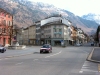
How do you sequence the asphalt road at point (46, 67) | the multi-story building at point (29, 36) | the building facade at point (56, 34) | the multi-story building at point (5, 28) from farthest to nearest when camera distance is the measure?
the multi-story building at point (29, 36), the building facade at point (56, 34), the multi-story building at point (5, 28), the asphalt road at point (46, 67)

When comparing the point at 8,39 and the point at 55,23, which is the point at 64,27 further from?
the point at 8,39

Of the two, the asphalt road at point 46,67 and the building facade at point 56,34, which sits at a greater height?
the building facade at point 56,34

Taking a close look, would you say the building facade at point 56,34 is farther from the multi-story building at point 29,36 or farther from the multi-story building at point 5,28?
the multi-story building at point 5,28

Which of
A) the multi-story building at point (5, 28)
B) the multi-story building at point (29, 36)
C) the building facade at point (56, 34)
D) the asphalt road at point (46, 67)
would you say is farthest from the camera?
the multi-story building at point (29, 36)

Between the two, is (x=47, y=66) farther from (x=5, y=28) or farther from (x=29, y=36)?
(x=29, y=36)

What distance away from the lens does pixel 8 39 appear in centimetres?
9562

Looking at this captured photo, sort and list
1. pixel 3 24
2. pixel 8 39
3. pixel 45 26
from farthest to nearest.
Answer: pixel 45 26 < pixel 8 39 < pixel 3 24

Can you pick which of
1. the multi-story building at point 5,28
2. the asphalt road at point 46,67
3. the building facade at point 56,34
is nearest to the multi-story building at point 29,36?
the building facade at point 56,34

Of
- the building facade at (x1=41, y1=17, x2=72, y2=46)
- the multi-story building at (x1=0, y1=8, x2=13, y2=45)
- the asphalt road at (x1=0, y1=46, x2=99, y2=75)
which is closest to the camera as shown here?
the asphalt road at (x1=0, y1=46, x2=99, y2=75)

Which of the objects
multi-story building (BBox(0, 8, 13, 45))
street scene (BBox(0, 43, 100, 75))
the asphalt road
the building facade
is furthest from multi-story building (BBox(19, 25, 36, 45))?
the asphalt road

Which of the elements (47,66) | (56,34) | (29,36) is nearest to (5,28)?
(56,34)

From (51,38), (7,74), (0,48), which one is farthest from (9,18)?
(7,74)

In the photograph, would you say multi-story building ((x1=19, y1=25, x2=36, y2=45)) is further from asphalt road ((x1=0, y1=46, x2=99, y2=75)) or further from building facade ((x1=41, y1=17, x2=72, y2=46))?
asphalt road ((x1=0, y1=46, x2=99, y2=75))

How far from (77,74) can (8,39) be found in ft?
272
